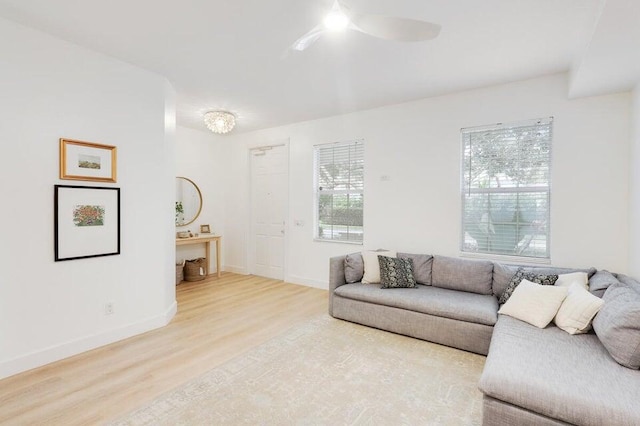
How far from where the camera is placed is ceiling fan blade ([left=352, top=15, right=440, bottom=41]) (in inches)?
72.1

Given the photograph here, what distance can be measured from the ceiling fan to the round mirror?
4.16m

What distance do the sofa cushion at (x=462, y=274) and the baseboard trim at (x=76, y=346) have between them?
3.10 m

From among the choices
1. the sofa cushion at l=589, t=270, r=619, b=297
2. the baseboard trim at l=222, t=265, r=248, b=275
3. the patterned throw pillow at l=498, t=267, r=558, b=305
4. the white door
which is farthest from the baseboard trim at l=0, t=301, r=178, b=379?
the sofa cushion at l=589, t=270, r=619, b=297

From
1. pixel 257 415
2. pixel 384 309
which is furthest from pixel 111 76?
pixel 384 309

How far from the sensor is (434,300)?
3.04 meters

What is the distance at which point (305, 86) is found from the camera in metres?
3.61

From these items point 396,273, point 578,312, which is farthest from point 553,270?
point 396,273

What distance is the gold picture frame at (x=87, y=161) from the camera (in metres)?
2.66

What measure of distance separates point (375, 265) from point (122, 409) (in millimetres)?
2685

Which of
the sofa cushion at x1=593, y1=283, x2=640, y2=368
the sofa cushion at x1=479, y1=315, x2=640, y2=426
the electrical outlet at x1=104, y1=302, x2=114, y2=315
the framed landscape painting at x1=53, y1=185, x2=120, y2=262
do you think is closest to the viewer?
the sofa cushion at x1=479, y1=315, x2=640, y2=426

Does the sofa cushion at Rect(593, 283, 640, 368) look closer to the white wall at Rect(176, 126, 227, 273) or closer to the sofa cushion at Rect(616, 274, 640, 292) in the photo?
the sofa cushion at Rect(616, 274, 640, 292)

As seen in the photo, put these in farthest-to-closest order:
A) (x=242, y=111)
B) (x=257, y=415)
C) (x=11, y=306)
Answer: (x=242, y=111) < (x=11, y=306) < (x=257, y=415)

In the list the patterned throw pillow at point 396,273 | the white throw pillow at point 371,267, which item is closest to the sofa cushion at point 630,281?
the patterned throw pillow at point 396,273

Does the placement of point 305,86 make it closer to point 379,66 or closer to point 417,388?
point 379,66
